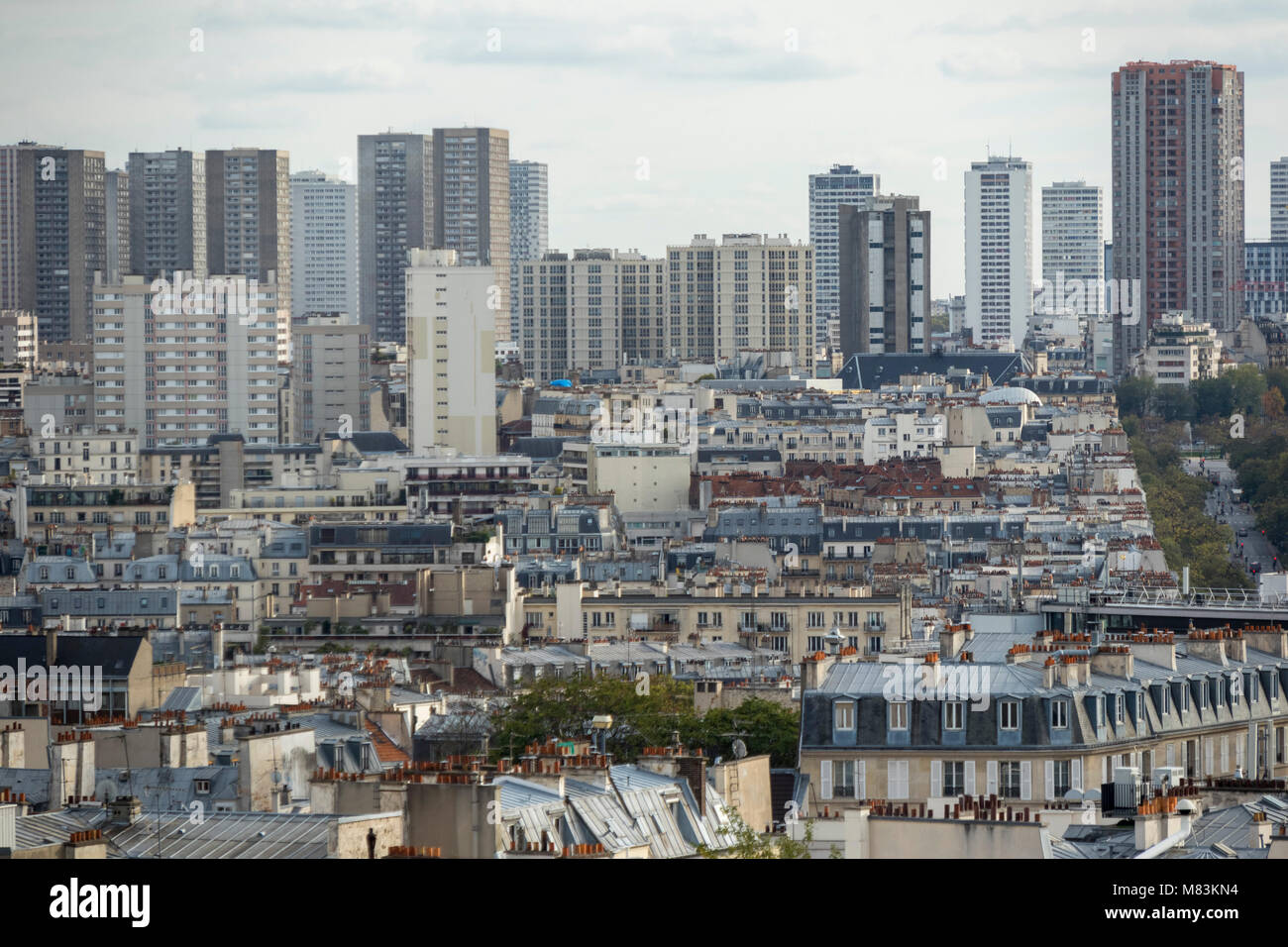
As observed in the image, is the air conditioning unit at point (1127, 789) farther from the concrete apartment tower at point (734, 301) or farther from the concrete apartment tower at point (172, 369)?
the concrete apartment tower at point (734, 301)

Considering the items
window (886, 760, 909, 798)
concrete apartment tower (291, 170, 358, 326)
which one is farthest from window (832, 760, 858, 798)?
concrete apartment tower (291, 170, 358, 326)

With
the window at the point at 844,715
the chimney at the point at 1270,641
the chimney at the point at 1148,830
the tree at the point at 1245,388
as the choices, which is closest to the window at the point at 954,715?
the window at the point at 844,715

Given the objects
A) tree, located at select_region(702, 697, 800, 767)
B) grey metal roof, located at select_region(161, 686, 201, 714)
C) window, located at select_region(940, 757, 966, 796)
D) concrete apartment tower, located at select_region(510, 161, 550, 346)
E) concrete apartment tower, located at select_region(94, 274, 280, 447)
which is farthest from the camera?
concrete apartment tower, located at select_region(510, 161, 550, 346)

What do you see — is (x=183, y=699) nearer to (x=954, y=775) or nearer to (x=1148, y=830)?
(x=954, y=775)

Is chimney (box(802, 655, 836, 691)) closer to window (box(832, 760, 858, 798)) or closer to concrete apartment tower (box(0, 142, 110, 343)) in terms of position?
window (box(832, 760, 858, 798))

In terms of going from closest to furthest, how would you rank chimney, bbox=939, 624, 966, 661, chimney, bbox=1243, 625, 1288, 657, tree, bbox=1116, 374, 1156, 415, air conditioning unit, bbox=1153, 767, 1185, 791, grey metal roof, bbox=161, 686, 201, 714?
air conditioning unit, bbox=1153, 767, 1185, 791 < chimney, bbox=1243, 625, 1288, 657 < chimney, bbox=939, 624, 966, 661 < grey metal roof, bbox=161, 686, 201, 714 < tree, bbox=1116, 374, 1156, 415

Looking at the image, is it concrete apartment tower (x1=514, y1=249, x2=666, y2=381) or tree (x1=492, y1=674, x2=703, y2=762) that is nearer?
tree (x1=492, y1=674, x2=703, y2=762)
